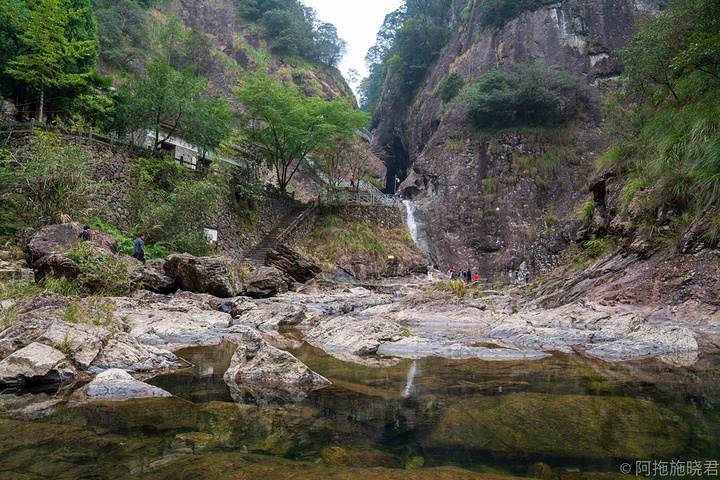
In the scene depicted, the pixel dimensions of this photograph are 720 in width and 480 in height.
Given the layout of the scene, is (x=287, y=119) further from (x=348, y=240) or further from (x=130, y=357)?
(x=130, y=357)

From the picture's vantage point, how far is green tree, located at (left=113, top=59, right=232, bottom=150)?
16344mm

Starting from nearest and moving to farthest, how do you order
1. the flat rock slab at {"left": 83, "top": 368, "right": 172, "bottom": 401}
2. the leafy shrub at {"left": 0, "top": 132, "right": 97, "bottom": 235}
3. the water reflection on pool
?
1. the water reflection on pool
2. the flat rock slab at {"left": 83, "top": 368, "right": 172, "bottom": 401}
3. the leafy shrub at {"left": 0, "top": 132, "right": 97, "bottom": 235}

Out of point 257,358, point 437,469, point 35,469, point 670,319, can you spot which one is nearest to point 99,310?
point 257,358

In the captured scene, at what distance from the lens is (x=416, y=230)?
27.7m

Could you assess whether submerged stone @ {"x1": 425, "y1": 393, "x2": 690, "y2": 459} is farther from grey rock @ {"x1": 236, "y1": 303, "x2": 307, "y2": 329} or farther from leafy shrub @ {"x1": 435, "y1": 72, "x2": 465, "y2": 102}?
leafy shrub @ {"x1": 435, "y1": 72, "x2": 465, "y2": 102}

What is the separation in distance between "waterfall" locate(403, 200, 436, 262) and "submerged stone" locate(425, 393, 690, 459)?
23.7m

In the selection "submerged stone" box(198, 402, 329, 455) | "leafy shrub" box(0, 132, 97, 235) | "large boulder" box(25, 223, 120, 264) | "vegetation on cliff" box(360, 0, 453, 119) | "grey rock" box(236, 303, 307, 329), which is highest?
"vegetation on cliff" box(360, 0, 453, 119)

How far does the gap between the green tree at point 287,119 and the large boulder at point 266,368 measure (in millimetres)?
18317

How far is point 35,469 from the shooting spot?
A: 5.50ft

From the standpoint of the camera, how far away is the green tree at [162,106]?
16344 millimetres

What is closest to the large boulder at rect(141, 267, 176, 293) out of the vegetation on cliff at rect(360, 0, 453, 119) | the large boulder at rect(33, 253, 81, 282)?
the large boulder at rect(33, 253, 81, 282)

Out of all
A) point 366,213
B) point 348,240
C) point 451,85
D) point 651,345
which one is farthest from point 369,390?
point 451,85

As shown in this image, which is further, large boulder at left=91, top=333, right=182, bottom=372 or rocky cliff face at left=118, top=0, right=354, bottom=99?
rocky cliff face at left=118, top=0, right=354, bottom=99

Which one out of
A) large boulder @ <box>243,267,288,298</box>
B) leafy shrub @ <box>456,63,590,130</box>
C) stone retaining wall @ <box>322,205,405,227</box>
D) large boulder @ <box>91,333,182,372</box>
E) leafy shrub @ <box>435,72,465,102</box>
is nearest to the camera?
large boulder @ <box>91,333,182,372</box>
